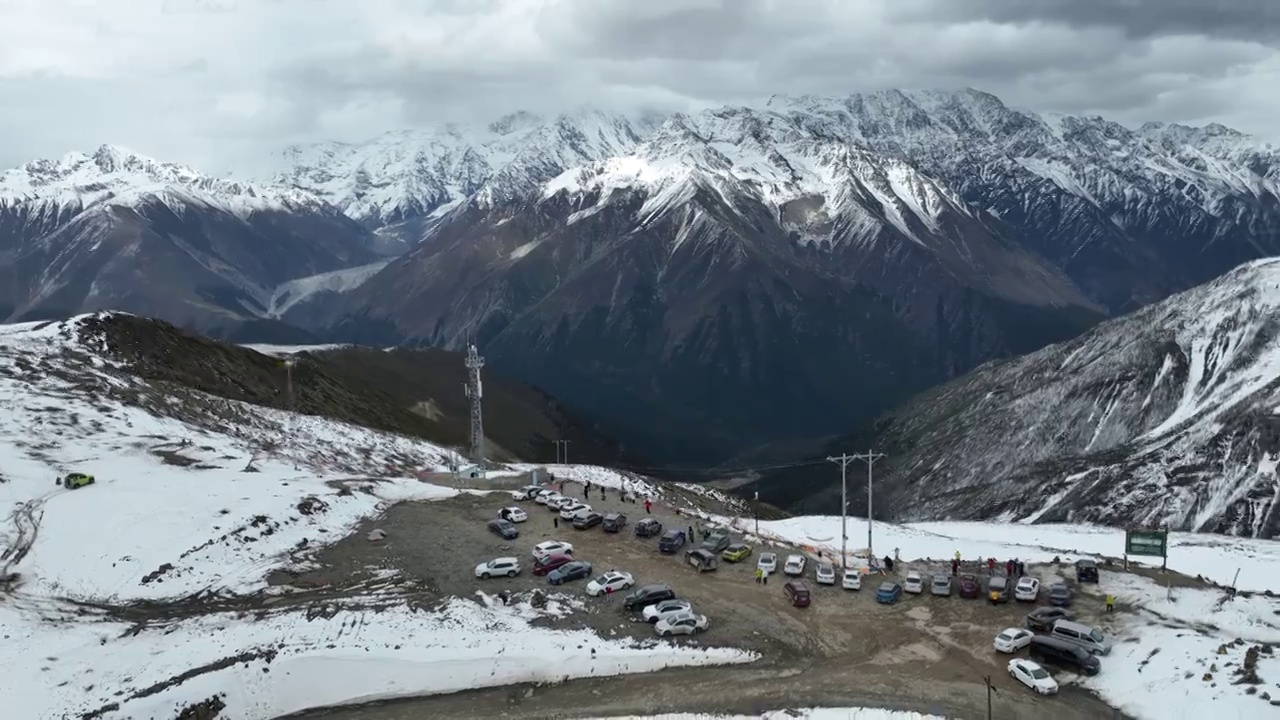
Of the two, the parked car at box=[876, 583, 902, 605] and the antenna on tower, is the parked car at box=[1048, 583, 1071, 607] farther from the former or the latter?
the antenna on tower

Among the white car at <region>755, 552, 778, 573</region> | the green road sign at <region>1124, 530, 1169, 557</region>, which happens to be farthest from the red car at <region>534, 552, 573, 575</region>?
the green road sign at <region>1124, 530, 1169, 557</region>

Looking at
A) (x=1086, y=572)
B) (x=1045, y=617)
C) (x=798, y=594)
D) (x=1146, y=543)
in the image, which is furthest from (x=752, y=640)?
(x=1146, y=543)

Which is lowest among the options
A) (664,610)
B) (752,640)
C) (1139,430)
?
(1139,430)

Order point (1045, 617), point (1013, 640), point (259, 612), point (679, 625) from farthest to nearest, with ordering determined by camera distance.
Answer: point (259, 612), point (679, 625), point (1045, 617), point (1013, 640)

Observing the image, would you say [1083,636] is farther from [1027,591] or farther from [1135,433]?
[1135,433]

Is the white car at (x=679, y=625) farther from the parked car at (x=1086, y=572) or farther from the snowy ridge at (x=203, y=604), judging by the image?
the parked car at (x=1086, y=572)

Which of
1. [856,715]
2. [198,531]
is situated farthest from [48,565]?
[856,715]

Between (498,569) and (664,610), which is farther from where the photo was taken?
(498,569)

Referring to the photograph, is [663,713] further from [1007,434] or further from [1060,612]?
[1007,434]
